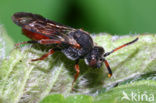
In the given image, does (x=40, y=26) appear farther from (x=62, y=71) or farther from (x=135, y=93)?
(x=135, y=93)

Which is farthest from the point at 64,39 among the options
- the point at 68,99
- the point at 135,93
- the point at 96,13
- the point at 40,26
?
the point at 96,13

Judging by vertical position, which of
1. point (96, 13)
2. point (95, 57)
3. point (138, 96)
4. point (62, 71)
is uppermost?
point (96, 13)

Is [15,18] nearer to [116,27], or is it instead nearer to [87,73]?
[87,73]

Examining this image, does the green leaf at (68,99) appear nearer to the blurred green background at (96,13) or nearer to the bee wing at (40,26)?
the bee wing at (40,26)

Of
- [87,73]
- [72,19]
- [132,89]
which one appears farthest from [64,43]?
[72,19]

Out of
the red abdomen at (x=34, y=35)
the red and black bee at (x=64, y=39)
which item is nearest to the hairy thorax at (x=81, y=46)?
the red and black bee at (x=64, y=39)
